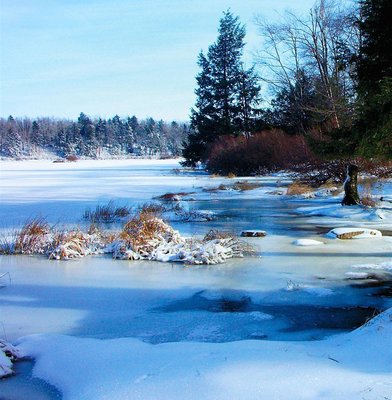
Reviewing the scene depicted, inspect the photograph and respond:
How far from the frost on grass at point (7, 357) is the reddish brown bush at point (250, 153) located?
24.0 meters

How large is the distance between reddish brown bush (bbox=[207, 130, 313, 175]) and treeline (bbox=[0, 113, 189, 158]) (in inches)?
2584

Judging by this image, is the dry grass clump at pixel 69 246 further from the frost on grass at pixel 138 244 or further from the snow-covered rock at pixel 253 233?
the snow-covered rock at pixel 253 233

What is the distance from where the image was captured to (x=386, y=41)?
8.12 meters

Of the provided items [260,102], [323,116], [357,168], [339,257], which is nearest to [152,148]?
[260,102]

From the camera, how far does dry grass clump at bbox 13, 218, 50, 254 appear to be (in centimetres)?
995

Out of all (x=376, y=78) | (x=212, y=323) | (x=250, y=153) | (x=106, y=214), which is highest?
(x=376, y=78)

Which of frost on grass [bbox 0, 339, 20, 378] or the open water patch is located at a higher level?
frost on grass [bbox 0, 339, 20, 378]

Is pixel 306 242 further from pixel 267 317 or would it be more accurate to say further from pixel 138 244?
pixel 267 317

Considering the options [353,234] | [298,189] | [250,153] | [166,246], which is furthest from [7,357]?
[250,153]

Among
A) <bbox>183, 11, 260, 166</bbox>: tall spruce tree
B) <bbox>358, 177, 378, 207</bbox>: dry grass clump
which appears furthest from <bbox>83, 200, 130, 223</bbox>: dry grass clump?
<bbox>183, 11, 260, 166</bbox>: tall spruce tree

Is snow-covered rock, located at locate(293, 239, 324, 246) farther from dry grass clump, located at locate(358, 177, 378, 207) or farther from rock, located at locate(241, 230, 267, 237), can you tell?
dry grass clump, located at locate(358, 177, 378, 207)

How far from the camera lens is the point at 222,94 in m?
44.7

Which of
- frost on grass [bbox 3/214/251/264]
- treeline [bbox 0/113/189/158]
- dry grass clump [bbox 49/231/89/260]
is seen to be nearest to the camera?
frost on grass [bbox 3/214/251/264]

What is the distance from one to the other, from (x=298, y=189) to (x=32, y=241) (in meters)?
13.6
